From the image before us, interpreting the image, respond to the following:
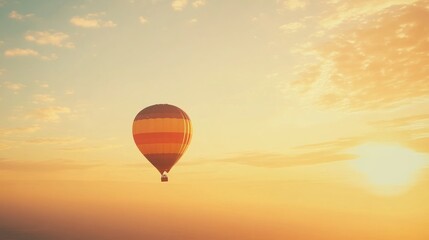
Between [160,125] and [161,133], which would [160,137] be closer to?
[161,133]

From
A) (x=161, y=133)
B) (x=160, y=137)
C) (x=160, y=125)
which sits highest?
(x=160, y=125)

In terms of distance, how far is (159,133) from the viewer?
40.9 metres

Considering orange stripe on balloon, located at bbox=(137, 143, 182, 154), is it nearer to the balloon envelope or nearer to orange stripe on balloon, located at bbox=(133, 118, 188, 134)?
the balloon envelope

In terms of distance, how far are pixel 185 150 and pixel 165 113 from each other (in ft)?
18.2

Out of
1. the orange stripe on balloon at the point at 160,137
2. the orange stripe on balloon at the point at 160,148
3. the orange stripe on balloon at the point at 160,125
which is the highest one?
the orange stripe on balloon at the point at 160,125

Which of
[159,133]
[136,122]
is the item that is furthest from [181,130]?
[136,122]

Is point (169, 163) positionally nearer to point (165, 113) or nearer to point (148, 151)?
point (148, 151)

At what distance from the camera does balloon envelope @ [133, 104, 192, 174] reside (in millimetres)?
41000

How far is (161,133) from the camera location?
40.9 metres

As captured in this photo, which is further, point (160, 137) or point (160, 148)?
point (160, 148)

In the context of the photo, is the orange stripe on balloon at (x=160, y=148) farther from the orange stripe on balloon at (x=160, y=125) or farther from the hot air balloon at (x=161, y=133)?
the orange stripe on balloon at (x=160, y=125)

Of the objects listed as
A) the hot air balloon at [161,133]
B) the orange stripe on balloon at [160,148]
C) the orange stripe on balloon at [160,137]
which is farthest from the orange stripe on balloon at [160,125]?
the orange stripe on balloon at [160,148]

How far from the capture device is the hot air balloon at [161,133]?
41.0 m

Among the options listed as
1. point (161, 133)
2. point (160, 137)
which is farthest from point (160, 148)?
point (161, 133)
